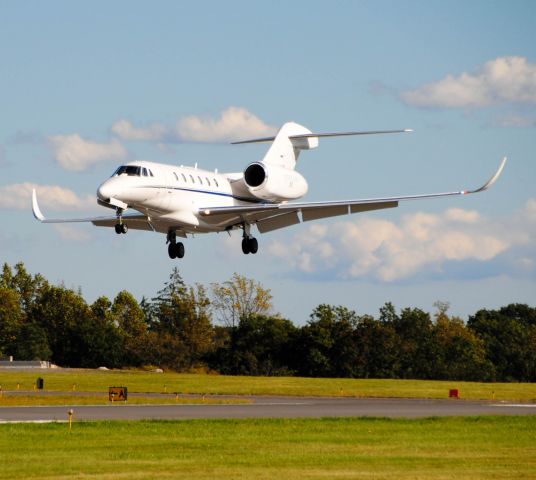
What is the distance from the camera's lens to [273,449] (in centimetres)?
3253

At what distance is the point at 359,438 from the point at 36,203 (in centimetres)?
1943

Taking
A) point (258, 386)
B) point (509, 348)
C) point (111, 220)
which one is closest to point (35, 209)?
point (111, 220)

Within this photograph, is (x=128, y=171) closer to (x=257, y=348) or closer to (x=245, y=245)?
(x=245, y=245)

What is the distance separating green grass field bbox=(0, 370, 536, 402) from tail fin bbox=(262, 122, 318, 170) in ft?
69.0

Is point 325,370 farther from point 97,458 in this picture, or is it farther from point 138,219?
point 97,458

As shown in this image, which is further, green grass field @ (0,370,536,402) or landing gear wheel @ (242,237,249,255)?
green grass field @ (0,370,536,402)

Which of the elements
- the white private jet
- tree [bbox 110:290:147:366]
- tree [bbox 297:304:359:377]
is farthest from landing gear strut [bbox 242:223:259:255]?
tree [bbox 110:290:147:366]

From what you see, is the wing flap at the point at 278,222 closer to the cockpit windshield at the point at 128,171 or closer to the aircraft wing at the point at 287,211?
the aircraft wing at the point at 287,211

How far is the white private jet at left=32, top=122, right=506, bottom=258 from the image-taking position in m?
40.6

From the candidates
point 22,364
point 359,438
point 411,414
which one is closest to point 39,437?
point 359,438

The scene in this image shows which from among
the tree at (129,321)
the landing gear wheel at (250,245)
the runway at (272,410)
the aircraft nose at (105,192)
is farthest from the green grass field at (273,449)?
the tree at (129,321)

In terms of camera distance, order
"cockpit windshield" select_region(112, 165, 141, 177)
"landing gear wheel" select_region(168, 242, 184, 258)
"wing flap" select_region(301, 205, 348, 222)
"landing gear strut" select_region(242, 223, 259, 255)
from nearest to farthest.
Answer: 1. "cockpit windshield" select_region(112, 165, 141, 177)
2. "wing flap" select_region(301, 205, 348, 222)
3. "landing gear wheel" select_region(168, 242, 184, 258)
4. "landing gear strut" select_region(242, 223, 259, 255)

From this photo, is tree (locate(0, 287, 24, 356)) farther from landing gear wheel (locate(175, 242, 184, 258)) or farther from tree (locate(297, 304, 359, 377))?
landing gear wheel (locate(175, 242, 184, 258))

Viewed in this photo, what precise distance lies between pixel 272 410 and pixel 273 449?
61.4ft
